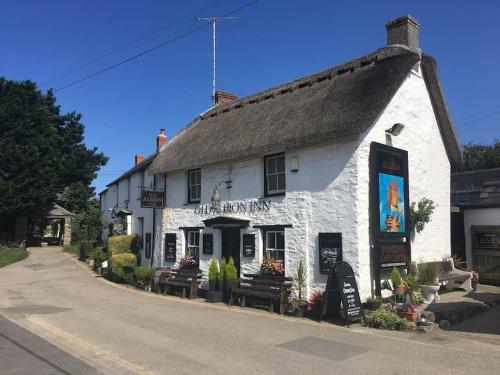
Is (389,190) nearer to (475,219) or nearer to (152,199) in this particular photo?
(475,219)

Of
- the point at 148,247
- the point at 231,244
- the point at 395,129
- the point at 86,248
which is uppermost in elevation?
the point at 395,129

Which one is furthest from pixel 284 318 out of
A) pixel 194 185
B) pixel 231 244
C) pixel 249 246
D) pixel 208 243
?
pixel 194 185

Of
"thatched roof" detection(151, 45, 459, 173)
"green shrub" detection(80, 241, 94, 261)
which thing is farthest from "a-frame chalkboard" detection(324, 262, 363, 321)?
"green shrub" detection(80, 241, 94, 261)

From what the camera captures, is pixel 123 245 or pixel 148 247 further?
pixel 123 245

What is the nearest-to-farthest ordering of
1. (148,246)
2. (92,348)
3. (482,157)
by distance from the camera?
(92,348) → (148,246) → (482,157)

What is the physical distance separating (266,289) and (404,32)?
29.5ft

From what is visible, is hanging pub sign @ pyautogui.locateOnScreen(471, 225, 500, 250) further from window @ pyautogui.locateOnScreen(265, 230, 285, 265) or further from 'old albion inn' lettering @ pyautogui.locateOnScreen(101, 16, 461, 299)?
window @ pyautogui.locateOnScreen(265, 230, 285, 265)

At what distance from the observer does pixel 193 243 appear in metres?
17.3

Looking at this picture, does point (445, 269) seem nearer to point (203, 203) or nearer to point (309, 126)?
point (309, 126)

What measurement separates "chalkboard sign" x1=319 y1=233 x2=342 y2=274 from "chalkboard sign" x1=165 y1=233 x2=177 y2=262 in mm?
7258

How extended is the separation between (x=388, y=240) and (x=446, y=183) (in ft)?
16.7

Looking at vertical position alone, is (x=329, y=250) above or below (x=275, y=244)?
below

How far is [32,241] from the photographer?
3722 cm

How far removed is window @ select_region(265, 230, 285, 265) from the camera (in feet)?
45.2
